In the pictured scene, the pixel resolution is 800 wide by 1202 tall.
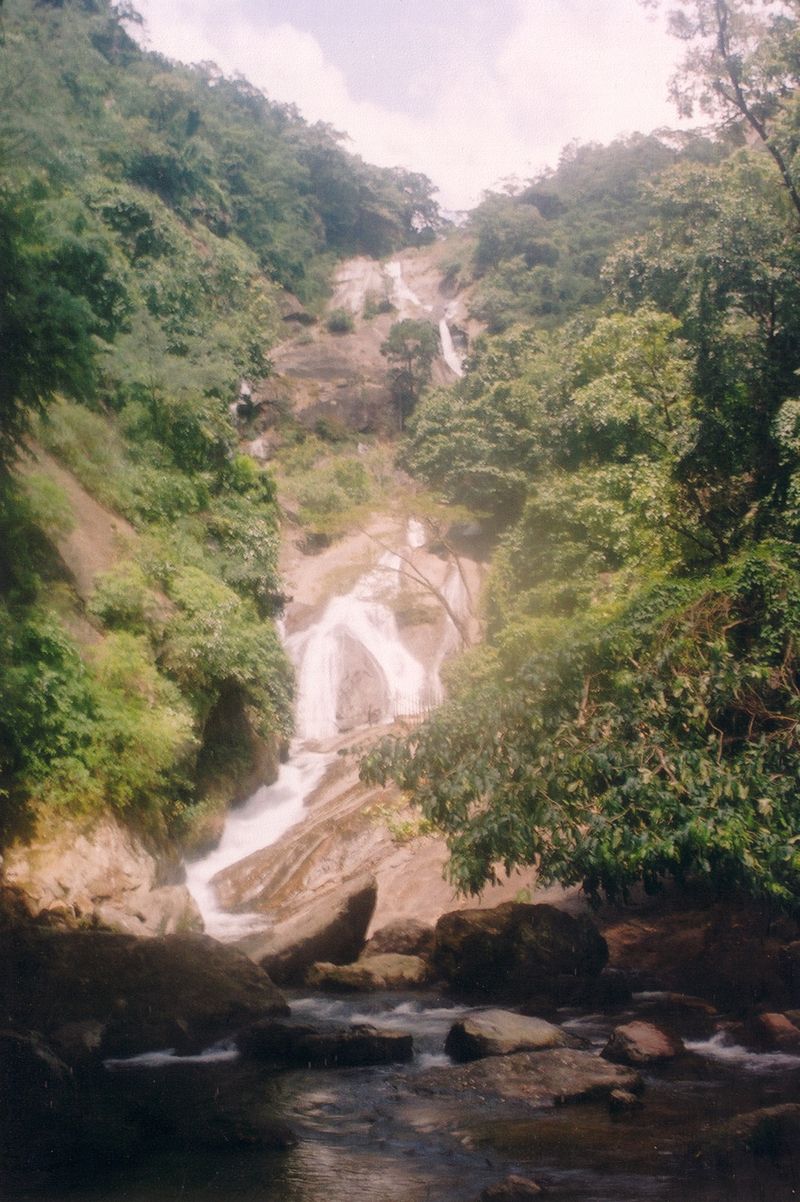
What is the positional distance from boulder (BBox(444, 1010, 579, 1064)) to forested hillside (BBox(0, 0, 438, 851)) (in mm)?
6042

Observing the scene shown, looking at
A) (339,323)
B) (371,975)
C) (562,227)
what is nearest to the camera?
(371,975)

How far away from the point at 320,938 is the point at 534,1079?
5.18 meters

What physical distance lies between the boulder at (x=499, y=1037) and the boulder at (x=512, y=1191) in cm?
301

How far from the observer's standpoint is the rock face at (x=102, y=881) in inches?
402

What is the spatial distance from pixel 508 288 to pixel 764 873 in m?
44.2

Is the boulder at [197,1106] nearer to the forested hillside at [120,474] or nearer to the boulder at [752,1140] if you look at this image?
the boulder at [752,1140]

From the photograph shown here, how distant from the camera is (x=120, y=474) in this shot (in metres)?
17.5

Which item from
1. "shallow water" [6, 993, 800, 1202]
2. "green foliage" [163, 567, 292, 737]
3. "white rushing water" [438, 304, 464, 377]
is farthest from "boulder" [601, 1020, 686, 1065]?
"white rushing water" [438, 304, 464, 377]

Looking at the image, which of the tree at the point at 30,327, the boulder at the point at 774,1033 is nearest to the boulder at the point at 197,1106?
the boulder at the point at 774,1033

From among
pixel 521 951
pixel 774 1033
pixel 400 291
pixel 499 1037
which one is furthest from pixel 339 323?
pixel 774 1033

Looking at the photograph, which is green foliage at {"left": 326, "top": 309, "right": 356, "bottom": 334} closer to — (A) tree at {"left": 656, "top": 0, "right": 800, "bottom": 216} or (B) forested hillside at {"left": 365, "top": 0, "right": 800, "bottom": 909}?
(B) forested hillside at {"left": 365, "top": 0, "right": 800, "bottom": 909}

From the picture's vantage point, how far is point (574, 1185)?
18.0 ft

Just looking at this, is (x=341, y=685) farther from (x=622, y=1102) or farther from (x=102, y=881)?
(x=622, y=1102)

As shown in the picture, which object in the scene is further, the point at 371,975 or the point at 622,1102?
the point at 371,975
